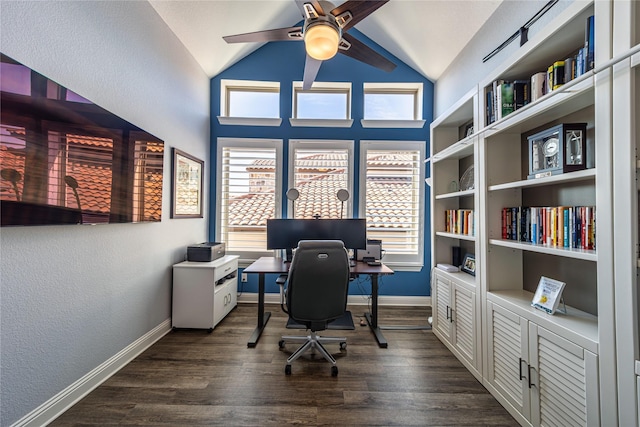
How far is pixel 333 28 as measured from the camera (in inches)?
59.9

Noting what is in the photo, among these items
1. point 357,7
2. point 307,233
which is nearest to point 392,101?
point 357,7

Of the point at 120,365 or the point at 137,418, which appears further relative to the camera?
the point at 120,365

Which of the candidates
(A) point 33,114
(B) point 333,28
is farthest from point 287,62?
(A) point 33,114

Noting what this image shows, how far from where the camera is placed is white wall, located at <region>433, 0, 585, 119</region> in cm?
177

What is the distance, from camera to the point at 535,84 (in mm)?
1525

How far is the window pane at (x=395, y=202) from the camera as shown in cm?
339

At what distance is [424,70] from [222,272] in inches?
143

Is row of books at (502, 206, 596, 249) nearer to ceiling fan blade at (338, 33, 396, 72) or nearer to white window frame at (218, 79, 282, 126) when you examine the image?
ceiling fan blade at (338, 33, 396, 72)

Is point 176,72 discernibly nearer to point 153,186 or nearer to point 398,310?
point 153,186

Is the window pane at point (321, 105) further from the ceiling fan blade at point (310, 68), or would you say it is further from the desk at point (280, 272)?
the desk at point (280, 272)

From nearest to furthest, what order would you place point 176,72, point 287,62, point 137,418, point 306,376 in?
point 137,418 < point 306,376 < point 176,72 < point 287,62

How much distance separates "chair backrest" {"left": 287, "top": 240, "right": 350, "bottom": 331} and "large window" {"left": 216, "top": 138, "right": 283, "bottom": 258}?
1629 mm

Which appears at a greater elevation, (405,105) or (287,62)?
(287,62)

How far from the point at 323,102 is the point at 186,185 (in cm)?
218
